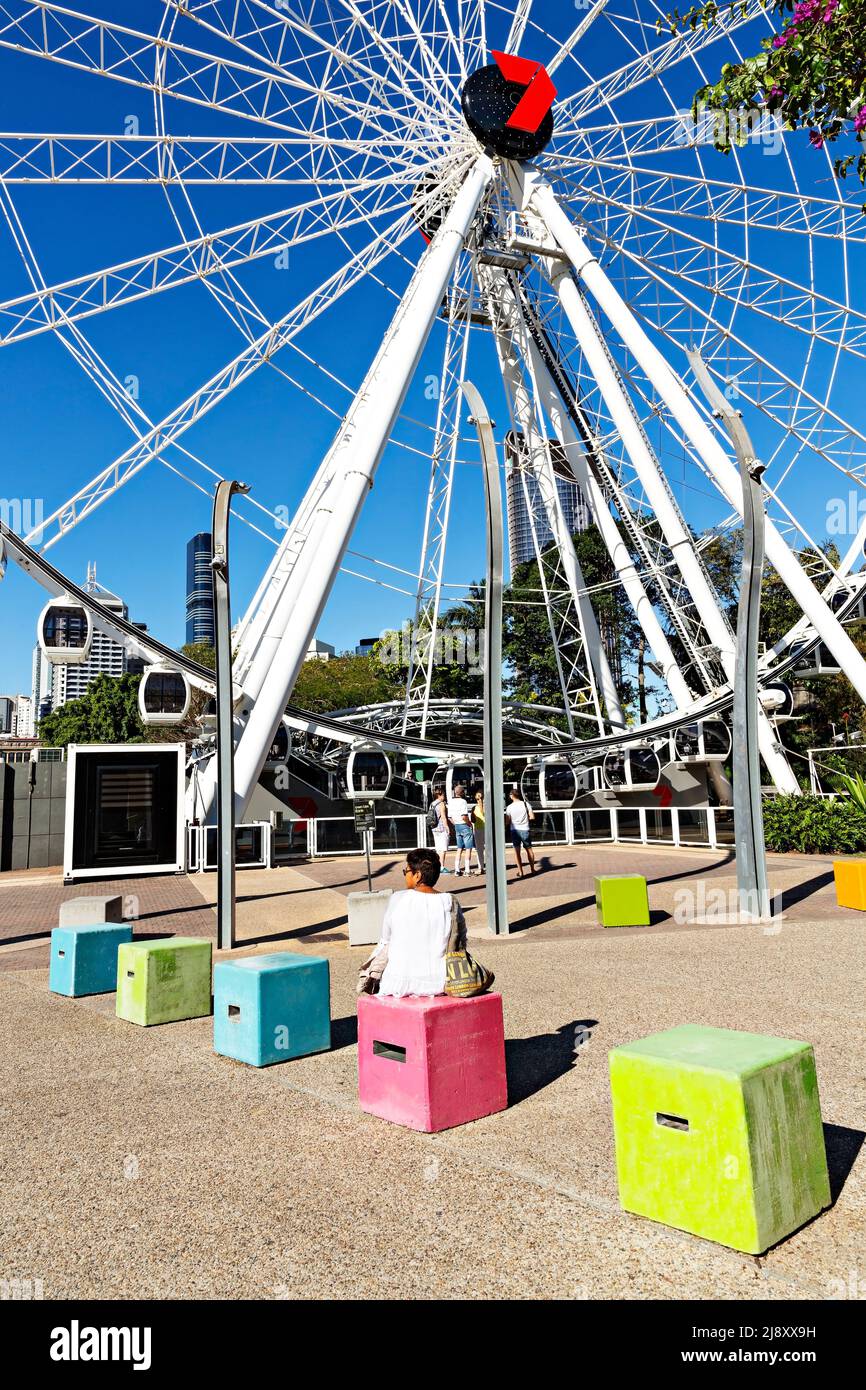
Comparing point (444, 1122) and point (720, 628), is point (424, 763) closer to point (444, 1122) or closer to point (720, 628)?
point (720, 628)

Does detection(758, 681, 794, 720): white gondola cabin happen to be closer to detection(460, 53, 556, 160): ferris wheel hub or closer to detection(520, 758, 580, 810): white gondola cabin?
detection(520, 758, 580, 810): white gondola cabin

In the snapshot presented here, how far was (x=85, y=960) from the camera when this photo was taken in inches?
361

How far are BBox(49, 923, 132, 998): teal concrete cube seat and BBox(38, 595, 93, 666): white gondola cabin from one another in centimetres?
1080

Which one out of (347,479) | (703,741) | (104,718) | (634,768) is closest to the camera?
(347,479)

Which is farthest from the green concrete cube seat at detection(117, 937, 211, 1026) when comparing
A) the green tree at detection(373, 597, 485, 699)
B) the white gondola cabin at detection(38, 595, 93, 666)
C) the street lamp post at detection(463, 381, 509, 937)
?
the green tree at detection(373, 597, 485, 699)

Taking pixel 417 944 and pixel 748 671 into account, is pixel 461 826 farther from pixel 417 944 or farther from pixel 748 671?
pixel 417 944

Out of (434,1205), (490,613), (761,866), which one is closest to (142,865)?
(490,613)

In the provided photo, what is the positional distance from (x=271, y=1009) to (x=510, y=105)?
2441 cm

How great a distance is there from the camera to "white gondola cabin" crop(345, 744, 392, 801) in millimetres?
26312

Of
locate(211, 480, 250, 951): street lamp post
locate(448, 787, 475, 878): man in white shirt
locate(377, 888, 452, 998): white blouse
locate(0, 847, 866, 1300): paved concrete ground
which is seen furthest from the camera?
locate(448, 787, 475, 878): man in white shirt

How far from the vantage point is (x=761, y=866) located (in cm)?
1226

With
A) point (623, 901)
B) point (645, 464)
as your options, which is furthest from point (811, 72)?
point (645, 464)

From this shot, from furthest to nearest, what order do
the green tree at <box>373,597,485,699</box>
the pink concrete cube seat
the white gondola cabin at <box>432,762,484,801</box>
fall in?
the green tree at <box>373,597,485,699</box> → the white gondola cabin at <box>432,762,484,801</box> → the pink concrete cube seat
